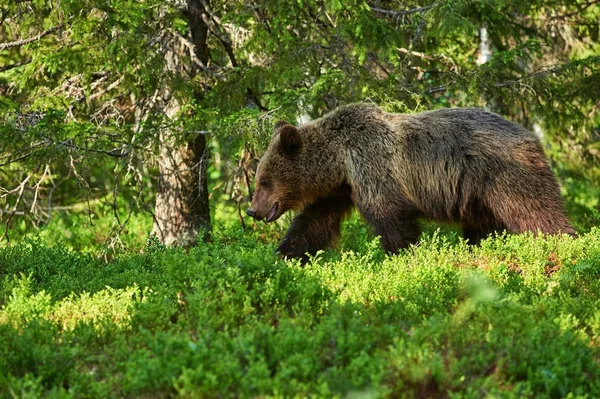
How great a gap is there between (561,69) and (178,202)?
201 inches

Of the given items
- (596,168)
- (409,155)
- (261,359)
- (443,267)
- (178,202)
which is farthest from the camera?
(596,168)

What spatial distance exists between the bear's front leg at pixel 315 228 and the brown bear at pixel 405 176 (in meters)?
0.01

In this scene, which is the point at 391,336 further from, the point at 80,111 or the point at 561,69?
the point at 80,111

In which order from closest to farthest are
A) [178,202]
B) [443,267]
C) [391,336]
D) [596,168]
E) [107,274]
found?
1. [391,336]
2. [443,267]
3. [107,274]
4. [178,202]
5. [596,168]

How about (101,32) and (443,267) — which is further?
(101,32)

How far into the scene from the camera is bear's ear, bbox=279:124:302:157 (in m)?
8.34

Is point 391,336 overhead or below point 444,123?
below

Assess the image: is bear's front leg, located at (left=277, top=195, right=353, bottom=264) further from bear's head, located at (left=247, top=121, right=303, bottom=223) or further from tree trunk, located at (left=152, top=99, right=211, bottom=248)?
tree trunk, located at (left=152, top=99, right=211, bottom=248)

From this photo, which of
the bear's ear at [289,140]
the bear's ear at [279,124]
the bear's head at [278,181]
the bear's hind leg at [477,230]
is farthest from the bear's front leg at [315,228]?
the bear's hind leg at [477,230]

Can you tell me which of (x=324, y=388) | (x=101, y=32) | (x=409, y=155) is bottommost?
(x=324, y=388)

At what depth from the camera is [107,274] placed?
7.51 m

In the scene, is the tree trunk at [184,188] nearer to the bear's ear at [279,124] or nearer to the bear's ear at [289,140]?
the bear's ear at [279,124]

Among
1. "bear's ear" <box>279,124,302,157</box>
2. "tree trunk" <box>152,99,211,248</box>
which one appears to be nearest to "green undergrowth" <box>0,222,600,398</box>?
"bear's ear" <box>279,124,302,157</box>

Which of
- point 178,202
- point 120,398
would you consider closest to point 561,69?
point 178,202
